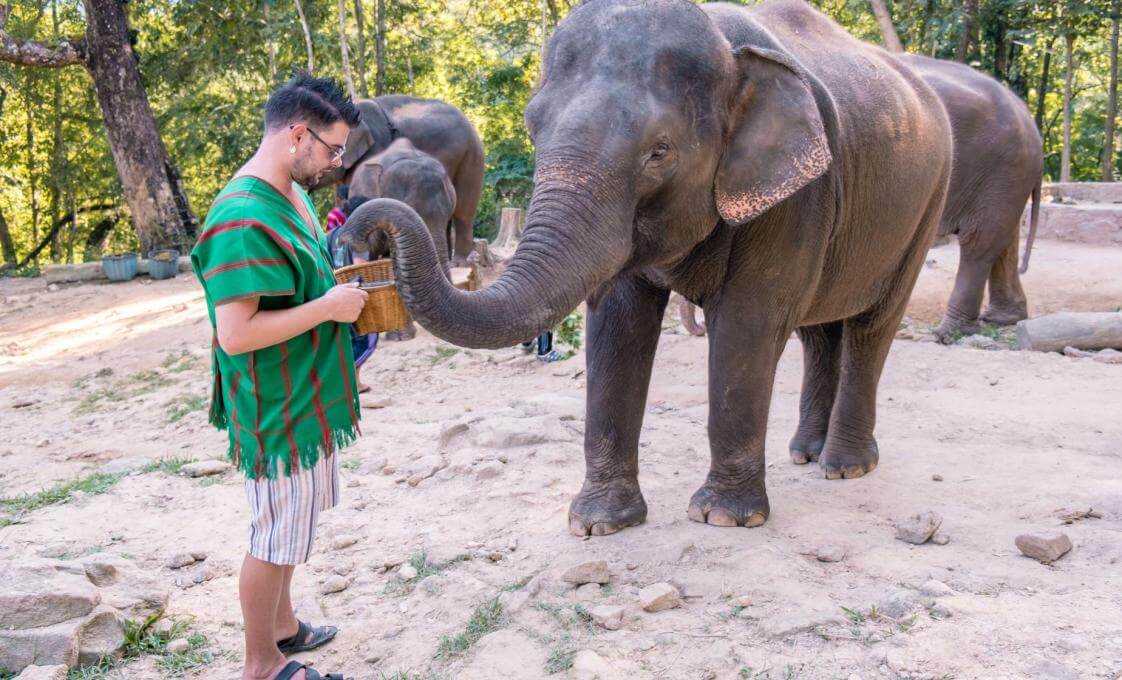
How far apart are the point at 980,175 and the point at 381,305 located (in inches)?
310

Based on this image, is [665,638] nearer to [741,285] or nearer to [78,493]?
[741,285]

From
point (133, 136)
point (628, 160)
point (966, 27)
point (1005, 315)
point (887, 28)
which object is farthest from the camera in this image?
point (966, 27)

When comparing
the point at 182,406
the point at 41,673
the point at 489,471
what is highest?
the point at 489,471

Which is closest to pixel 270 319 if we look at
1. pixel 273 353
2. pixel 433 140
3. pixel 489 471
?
pixel 273 353

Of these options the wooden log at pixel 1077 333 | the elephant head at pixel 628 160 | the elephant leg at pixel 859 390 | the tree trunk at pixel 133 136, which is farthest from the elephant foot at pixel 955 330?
the tree trunk at pixel 133 136

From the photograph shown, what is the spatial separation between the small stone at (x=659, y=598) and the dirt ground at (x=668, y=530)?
0.17 ft

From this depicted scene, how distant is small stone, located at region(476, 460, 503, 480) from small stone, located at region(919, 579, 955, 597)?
93.0 inches

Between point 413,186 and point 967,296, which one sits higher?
point 413,186

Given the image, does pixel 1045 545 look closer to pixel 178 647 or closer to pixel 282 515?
pixel 282 515

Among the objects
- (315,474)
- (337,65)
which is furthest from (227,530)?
(337,65)

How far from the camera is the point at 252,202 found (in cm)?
300

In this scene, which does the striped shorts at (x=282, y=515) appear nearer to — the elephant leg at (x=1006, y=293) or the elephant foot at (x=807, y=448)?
the elephant foot at (x=807, y=448)

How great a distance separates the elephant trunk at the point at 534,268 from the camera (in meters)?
3.19

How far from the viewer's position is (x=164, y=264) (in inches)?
608
